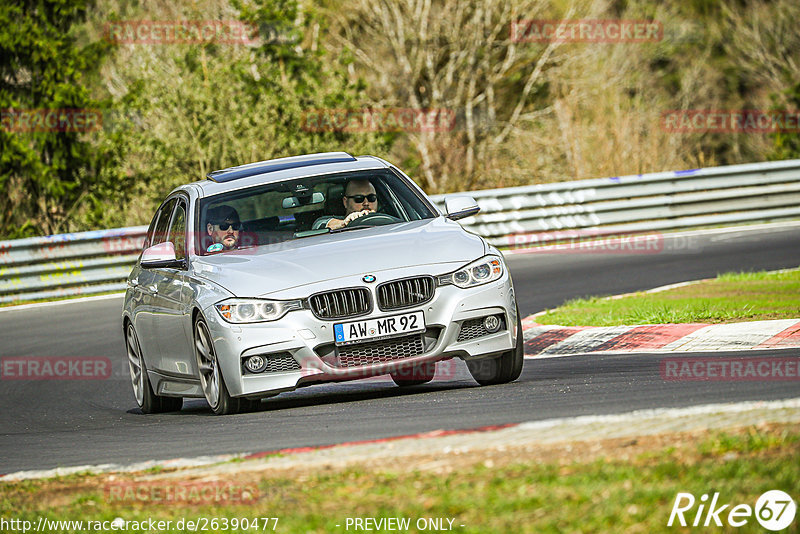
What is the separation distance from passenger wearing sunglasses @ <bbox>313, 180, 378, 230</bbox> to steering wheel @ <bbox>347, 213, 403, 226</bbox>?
0.13 ft

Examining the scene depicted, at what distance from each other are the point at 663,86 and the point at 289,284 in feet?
148

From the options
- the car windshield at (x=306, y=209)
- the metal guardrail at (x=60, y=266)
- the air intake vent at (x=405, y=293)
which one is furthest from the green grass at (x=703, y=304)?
the metal guardrail at (x=60, y=266)

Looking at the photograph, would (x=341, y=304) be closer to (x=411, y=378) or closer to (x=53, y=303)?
(x=411, y=378)

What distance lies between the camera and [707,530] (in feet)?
12.5

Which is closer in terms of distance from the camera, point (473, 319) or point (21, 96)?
point (473, 319)

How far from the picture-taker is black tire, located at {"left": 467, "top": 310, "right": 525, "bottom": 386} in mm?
8312

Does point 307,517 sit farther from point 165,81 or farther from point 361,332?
point 165,81

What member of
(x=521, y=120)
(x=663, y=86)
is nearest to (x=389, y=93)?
(x=521, y=120)

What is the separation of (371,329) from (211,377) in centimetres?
121

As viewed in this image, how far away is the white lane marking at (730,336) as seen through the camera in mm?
9359

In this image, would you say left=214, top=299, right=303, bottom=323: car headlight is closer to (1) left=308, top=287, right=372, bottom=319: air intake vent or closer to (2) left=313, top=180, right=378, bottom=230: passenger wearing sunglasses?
(1) left=308, top=287, right=372, bottom=319: air intake vent

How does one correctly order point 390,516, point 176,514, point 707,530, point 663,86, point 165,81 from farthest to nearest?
point 663,86 < point 165,81 < point 176,514 < point 390,516 < point 707,530

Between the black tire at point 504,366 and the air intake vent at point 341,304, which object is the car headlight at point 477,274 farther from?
the air intake vent at point 341,304

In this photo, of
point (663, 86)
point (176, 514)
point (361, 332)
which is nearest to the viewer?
point (176, 514)
